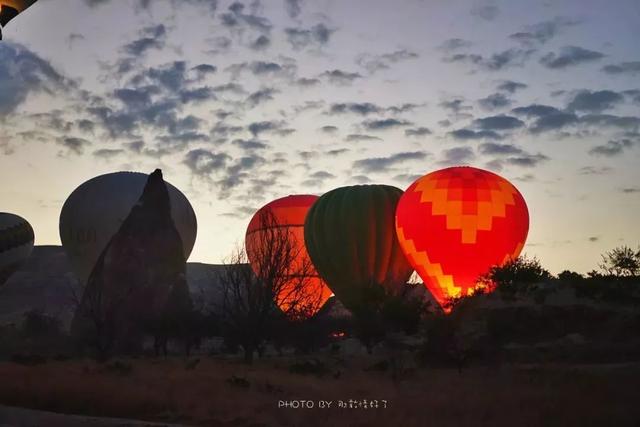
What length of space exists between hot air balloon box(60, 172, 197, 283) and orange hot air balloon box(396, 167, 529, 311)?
19.8 meters

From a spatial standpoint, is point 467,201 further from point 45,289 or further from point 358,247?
point 45,289

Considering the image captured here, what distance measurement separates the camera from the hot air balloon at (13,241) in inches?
2349

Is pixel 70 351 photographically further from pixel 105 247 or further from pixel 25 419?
pixel 25 419

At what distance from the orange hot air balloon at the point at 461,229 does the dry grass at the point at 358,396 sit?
11.1 meters

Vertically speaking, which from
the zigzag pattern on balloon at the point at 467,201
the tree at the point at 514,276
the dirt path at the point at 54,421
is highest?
the zigzag pattern on balloon at the point at 467,201

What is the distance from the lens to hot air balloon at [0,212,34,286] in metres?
59.7

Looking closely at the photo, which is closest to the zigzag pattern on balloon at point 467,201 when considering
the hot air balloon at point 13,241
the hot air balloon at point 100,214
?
the hot air balloon at point 100,214

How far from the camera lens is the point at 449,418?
47.5 feet

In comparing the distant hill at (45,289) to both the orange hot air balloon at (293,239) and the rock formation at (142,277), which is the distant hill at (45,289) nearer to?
the orange hot air balloon at (293,239)

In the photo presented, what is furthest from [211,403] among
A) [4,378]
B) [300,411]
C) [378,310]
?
[378,310]

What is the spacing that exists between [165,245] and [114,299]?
5.85 meters

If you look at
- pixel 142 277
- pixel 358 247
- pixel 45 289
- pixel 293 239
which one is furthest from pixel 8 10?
pixel 45 289

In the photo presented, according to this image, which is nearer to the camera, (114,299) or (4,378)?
(4,378)

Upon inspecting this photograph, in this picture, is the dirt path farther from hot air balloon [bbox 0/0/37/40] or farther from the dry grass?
hot air balloon [bbox 0/0/37/40]
